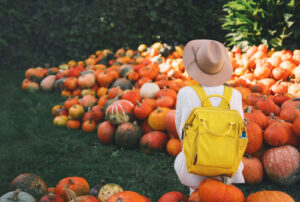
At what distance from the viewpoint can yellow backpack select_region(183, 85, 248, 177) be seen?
1755 millimetres

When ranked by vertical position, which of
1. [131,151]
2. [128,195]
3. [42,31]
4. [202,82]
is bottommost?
[131,151]

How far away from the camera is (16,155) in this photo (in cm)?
366

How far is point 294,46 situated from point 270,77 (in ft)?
3.33

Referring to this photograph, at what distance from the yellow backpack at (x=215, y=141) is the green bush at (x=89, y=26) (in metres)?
6.17

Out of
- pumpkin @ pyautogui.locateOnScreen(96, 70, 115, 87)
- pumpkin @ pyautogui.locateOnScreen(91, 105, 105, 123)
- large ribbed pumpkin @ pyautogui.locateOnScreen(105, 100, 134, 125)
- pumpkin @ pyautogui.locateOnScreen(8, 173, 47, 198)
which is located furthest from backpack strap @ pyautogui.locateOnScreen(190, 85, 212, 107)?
pumpkin @ pyautogui.locateOnScreen(96, 70, 115, 87)

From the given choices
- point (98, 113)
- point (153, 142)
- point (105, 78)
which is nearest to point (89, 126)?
point (98, 113)

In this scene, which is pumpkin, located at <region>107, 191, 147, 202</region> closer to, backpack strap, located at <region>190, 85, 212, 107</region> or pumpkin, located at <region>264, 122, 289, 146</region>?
backpack strap, located at <region>190, 85, 212, 107</region>

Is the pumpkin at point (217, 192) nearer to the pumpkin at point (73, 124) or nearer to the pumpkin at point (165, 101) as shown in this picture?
the pumpkin at point (165, 101)

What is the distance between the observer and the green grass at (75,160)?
3.01m

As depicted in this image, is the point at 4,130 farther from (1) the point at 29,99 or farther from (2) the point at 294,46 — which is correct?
(2) the point at 294,46

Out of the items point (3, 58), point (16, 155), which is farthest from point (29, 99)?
→ point (3, 58)

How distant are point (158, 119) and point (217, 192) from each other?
7.11 feet

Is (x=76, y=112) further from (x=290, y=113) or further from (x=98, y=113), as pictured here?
(x=290, y=113)

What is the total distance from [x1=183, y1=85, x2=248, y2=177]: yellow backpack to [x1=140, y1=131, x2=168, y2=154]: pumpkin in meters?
1.94
